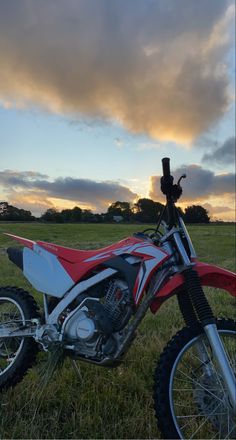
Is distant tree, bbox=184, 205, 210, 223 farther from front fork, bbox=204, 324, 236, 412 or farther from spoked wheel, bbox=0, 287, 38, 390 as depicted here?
spoked wheel, bbox=0, 287, 38, 390

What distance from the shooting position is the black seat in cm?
391

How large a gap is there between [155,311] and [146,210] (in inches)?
50.4

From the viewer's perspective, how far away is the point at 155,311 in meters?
3.35

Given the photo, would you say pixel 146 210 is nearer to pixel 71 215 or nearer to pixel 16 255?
pixel 16 255

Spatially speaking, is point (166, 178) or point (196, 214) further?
point (196, 214)

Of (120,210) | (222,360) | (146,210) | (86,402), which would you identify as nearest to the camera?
(222,360)

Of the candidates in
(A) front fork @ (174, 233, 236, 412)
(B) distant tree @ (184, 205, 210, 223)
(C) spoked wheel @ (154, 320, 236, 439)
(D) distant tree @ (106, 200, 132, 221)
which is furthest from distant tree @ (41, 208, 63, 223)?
(C) spoked wheel @ (154, 320, 236, 439)

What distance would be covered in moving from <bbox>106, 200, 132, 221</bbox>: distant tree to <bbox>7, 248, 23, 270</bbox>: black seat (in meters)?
1.37

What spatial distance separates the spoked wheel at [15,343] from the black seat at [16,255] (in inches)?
11.0

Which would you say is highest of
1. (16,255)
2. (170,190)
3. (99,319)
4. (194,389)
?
(170,190)

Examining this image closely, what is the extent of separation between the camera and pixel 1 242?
4.96m

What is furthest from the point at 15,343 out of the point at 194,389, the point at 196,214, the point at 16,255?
the point at 196,214

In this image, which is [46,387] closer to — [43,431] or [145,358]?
[43,431]

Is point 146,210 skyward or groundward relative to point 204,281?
skyward
